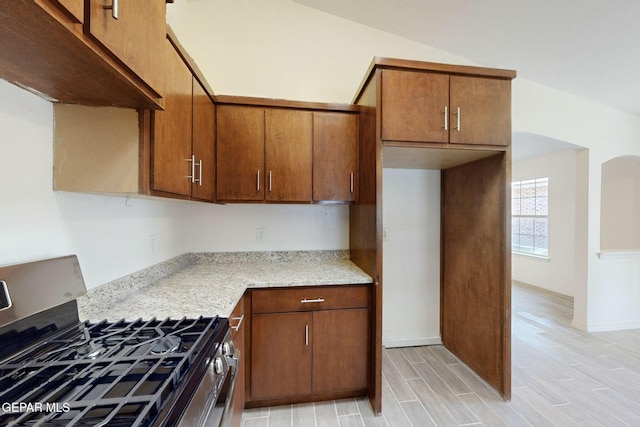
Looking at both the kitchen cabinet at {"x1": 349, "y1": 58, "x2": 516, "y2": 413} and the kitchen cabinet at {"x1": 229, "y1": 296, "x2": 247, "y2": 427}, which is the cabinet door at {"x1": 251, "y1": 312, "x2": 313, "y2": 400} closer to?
the kitchen cabinet at {"x1": 229, "y1": 296, "x2": 247, "y2": 427}

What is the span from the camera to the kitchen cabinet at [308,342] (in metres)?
1.78

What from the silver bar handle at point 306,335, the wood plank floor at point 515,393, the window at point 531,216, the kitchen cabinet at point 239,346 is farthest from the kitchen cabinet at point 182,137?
the window at point 531,216

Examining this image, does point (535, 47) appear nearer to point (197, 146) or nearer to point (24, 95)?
point (197, 146)

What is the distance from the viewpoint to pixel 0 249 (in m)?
0.88

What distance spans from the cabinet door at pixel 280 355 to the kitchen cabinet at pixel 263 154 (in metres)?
0.91

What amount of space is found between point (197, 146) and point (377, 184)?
1208 mm

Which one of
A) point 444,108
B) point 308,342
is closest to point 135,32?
point 444,108

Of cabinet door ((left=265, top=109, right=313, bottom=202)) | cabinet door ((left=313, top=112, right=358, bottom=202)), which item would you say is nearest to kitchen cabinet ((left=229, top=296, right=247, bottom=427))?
cabinet door ((left=265, top=109, right=313, bottom=202))

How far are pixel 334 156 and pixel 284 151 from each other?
41cm

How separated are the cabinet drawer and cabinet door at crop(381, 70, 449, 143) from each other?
43.0 inches

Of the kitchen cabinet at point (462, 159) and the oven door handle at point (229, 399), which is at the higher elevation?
the kitchen cabinet at point (462, 159)

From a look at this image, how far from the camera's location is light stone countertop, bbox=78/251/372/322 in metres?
1.25

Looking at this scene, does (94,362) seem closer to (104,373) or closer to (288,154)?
(104,373)
